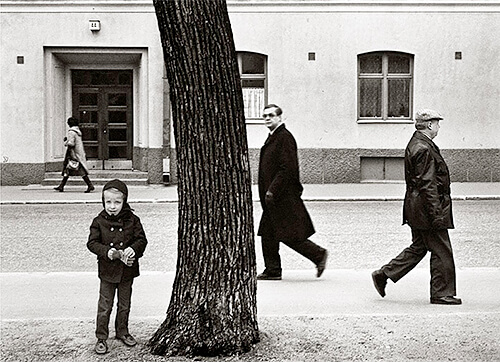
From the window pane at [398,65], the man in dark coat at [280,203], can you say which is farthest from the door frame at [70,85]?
the man in dark coat at [280,203]

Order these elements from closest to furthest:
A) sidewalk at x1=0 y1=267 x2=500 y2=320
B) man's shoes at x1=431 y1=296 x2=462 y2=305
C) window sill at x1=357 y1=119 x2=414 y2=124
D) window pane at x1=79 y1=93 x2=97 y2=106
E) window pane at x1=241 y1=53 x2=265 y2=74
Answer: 1. sidewalk at x1=0 y1=267 x2=500 y2=320
2. man's shoes at x1=431 y1=296 x2=462 y2=305
3. window sill at x1=357 y1=119 x2=414 y2=124
4. window pane at x1=241 y1=53 x2=265 y2=74
5. window pane at x1=79 y1=93 x2=97 y2=106

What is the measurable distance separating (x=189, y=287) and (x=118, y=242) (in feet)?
2.04

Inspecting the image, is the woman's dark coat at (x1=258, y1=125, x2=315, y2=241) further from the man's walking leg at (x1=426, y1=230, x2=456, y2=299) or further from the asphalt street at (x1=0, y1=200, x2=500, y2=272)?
the man's walking leg at (x1=426, y1=230, x2=456, y2=299)

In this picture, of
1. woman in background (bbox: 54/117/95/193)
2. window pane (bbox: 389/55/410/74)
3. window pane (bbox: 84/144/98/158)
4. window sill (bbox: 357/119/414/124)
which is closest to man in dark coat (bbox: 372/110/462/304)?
woman in background (bbox: 54/117/95/193)

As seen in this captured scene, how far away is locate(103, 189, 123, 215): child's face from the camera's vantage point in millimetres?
6199

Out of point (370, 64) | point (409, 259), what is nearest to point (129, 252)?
point (409, 259)

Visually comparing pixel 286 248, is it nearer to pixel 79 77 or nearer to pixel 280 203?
pixel 280 203

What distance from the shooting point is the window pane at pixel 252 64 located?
23484 mm

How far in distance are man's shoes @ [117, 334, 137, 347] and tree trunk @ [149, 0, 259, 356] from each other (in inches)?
11.2

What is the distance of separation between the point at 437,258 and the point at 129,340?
10.3 feet

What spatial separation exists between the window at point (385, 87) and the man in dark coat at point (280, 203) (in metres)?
14.4

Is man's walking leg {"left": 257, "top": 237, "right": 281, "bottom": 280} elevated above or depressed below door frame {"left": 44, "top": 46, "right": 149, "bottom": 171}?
below

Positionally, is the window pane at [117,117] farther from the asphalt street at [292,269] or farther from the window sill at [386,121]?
the asphalt street at [292,269]

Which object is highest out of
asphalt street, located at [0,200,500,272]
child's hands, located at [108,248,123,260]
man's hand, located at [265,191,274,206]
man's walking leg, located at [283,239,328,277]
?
man's hand, located at [265,191,274,206]
